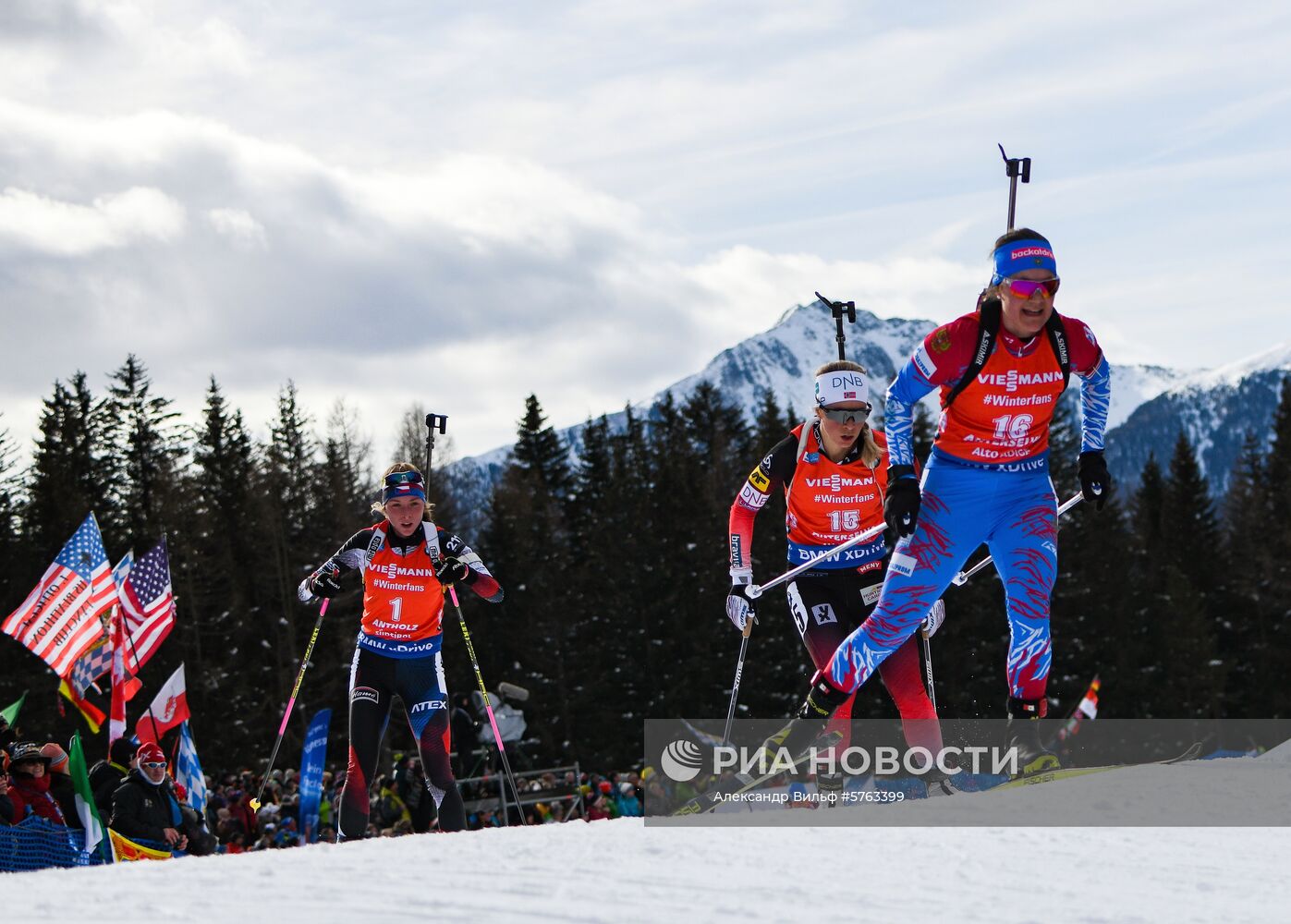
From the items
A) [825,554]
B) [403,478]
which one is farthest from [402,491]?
[825,554]

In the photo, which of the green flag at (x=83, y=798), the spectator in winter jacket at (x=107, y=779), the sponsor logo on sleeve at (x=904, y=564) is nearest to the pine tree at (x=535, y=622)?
the spectator in winter jacket at (x=107, y=779)

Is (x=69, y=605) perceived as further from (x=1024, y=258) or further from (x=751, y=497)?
(x=1024, y=258)

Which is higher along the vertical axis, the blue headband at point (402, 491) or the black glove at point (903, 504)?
the blue headband at point (402, 491)

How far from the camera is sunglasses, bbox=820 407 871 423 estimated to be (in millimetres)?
7965

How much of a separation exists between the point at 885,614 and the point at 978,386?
3.64 feet

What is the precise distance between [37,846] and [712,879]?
182 inches

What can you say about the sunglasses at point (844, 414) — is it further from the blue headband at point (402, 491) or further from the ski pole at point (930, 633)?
the blue headband at point (402, 491)

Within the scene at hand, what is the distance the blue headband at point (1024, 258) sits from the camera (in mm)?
6078

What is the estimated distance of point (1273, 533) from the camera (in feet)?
168

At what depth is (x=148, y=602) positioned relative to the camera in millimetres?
17594

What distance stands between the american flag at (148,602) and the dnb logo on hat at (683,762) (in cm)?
1055

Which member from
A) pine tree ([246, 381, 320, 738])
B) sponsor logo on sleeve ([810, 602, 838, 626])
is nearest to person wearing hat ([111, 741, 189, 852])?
sponsor logo on sleeve ([810, 602, 838, 626])

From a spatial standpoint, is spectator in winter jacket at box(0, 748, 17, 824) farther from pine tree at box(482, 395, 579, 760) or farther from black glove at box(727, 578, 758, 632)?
pine tree at box(482, 395, 579, 760)

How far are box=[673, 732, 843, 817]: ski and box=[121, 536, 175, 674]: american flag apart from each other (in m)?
11.3
